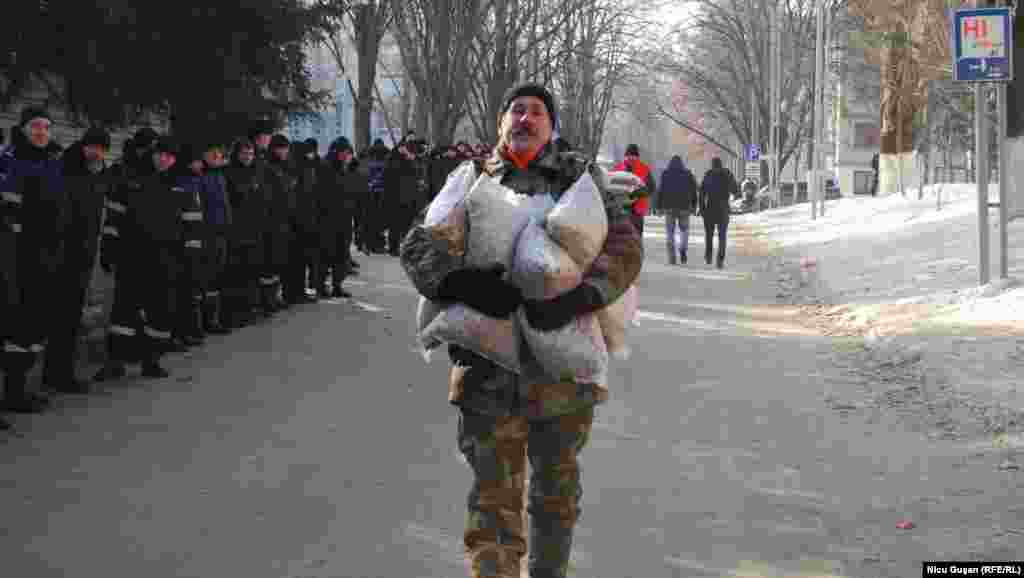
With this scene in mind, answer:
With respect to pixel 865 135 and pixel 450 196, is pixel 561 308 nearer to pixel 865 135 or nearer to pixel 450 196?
pixel 450 196

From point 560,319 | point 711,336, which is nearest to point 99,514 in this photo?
point 560,319

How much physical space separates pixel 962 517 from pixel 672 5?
48.2m

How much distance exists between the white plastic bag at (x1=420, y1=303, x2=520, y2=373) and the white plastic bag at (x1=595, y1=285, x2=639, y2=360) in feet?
1.31

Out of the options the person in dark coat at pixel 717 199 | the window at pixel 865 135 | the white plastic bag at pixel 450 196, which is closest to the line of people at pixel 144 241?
the white plastic bag at pixel 450 196

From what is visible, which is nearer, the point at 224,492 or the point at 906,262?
the point at 224,492

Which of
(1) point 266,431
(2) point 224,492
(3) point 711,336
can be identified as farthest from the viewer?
(3) point 711,336

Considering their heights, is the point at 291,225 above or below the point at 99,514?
above

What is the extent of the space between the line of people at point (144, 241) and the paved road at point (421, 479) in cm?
41

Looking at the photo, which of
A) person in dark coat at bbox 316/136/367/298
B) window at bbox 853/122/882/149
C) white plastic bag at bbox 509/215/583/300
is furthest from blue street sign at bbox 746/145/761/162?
white plastic bag at bbox 509/215/583/300

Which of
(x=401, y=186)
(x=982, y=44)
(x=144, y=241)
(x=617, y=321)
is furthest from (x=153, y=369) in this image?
(x=401, y=186)

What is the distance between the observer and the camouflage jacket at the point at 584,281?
504 centimetres

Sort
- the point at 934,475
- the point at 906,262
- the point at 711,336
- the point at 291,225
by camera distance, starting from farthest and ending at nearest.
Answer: the point at 906,262, the point at 291,225, the point at 711,336, the point at 934,475

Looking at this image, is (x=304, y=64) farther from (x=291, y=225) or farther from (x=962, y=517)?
(x=962, y=517)

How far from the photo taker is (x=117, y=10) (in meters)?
12.6
